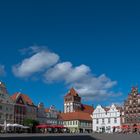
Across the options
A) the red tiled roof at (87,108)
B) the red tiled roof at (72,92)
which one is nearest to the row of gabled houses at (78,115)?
the red tiled roof at (87,108)

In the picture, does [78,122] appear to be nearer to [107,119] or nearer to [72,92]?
[107,119]

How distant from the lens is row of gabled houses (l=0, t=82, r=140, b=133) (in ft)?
291

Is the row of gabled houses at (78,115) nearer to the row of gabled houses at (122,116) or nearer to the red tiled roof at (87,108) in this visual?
the row of gabled houses at (122,116)

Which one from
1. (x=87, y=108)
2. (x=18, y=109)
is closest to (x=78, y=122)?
(x=18, y=109)

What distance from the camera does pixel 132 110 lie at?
98.1 m

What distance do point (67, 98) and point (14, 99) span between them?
162ft

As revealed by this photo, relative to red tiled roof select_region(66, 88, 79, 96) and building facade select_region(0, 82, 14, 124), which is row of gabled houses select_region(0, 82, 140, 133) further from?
red tiled roof select_region(66, 88, 79, 96)

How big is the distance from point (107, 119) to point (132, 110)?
415 inches

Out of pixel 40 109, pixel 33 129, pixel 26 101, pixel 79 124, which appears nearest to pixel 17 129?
pixel 33 129

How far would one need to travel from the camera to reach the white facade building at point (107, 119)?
10206 centimetres

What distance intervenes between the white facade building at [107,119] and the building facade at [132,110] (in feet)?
9.83

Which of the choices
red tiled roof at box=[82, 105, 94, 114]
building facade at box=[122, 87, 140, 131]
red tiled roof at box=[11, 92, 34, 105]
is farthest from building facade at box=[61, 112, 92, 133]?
red tiled roof at box=[11, 92, 34, 105]

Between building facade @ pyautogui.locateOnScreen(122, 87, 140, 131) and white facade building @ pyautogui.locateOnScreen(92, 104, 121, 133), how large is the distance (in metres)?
3.00

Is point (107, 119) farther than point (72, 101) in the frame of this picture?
No
